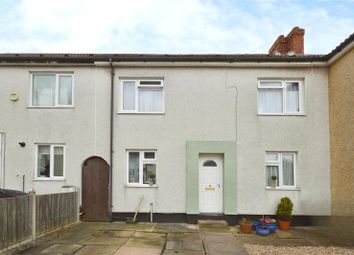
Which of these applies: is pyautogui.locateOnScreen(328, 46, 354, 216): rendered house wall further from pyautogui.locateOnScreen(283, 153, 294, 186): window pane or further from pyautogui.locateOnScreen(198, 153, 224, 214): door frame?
pyautogui.locateOnScreen(198, 153, 224, 214): door frame

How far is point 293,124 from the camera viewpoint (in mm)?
12359

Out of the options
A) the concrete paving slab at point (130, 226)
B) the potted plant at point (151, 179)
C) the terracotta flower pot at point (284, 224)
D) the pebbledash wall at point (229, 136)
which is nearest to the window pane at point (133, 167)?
the pebbledash wall at point (229, 136)

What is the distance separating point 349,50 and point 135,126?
7.35m

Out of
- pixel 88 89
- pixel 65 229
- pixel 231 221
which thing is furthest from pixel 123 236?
pixel 88 89

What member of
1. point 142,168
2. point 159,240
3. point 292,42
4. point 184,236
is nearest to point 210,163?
point 142,168

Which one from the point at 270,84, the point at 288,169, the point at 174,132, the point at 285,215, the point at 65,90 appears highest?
the point at 270,84

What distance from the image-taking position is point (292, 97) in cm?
1270

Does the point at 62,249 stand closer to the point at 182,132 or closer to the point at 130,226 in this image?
the point at 130,226

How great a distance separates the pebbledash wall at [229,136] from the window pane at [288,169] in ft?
0.81

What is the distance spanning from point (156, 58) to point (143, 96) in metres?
1.46

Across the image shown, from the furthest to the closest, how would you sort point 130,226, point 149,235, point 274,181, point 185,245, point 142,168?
point 142,168 < point 274,181 < point 130,226 < point 149,235 < point 185,245

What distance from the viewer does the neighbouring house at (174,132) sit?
12.2m

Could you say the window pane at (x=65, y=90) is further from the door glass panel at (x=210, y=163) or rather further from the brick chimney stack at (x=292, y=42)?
the brick chimney stack at (x=292, y=42)

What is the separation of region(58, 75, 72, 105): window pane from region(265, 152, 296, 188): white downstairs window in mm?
7413
